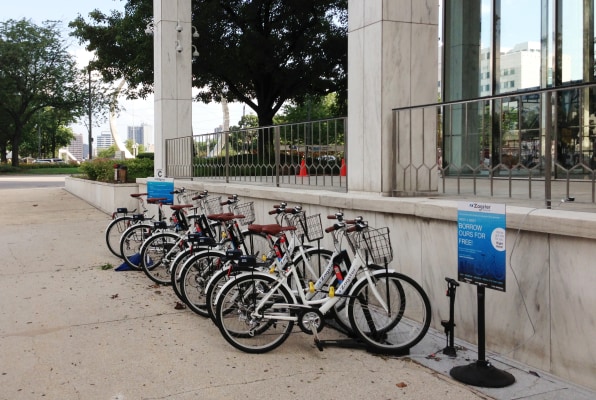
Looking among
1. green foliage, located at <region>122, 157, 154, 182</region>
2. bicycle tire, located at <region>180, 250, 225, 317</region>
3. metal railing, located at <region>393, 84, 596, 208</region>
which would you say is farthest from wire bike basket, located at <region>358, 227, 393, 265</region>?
green foliage, located at <region>122, 157, 154, 182</region>

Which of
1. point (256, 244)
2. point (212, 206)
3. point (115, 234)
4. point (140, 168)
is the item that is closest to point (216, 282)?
point (256, 244)

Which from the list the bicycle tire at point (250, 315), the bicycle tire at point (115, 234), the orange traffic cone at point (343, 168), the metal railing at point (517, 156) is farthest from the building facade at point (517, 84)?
the bicycle tire at point (115, 234)

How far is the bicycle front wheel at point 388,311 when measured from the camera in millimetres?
5414

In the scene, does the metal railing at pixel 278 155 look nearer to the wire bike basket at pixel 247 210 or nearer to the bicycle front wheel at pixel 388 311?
the wire bike basket at pixel 247 210

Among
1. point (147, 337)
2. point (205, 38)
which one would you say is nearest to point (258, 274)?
point (147, 337)

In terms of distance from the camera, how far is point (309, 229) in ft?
22.7

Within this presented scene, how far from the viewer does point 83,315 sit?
6.75m

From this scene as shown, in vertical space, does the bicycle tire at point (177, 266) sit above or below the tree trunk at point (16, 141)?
below

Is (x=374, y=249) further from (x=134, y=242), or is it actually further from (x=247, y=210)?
(x=134, y=242)

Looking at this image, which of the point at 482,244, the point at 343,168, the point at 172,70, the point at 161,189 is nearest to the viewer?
the point at 482,244

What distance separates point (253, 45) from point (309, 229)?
17.8 metres

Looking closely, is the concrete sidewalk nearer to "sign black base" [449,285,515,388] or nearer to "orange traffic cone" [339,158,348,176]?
"sign black base" [449,285,515,388]

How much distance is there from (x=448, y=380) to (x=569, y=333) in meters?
0.97

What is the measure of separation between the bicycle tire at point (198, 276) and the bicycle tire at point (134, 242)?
9.06 feet
